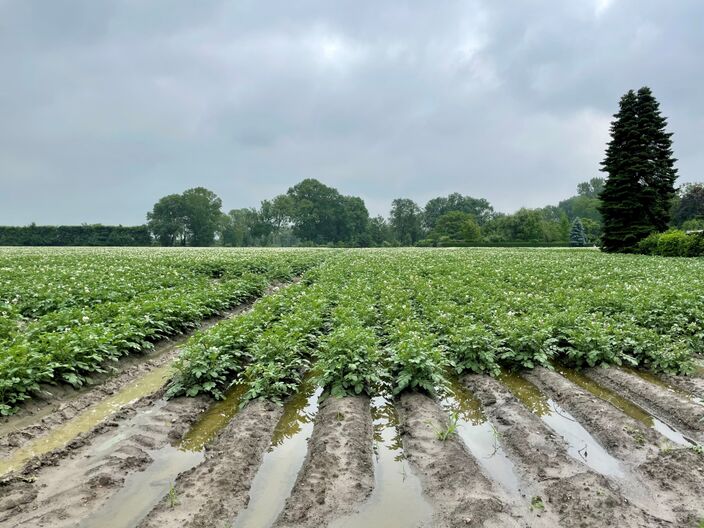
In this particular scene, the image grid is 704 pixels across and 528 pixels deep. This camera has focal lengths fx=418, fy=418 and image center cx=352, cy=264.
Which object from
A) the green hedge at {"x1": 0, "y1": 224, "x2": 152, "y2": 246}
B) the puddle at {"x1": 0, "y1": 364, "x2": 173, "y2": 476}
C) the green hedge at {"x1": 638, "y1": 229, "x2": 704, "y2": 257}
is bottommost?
the puddle at {"x1": 0, "y1": 364, "x2": 173, "y2": 476}

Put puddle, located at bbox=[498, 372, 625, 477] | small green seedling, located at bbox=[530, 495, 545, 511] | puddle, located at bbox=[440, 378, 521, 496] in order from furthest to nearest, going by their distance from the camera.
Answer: puddle, located at bbox=[498, 372, 625, 477]
puddle, located at bbox=[440, 378, 521, 496]
small green seedling, located at bbox=[530, 495, 545, 511]

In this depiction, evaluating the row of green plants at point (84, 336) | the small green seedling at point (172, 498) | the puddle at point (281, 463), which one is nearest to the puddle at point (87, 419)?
the row of green plants at point (84, 336)

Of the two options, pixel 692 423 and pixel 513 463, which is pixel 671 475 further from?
pixel 692 423

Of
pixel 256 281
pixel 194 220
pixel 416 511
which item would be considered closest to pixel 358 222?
pixel 194 220

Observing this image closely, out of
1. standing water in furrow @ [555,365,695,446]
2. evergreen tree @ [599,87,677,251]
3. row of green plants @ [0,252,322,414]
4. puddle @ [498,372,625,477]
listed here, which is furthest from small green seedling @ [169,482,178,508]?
evergreen tree @ [599,87,677,251]

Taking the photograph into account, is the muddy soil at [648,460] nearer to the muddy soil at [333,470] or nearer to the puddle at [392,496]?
the puddle at [392,496]

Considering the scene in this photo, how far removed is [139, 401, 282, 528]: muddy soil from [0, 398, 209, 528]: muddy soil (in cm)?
67

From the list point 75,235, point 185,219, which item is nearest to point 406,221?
point 185,219

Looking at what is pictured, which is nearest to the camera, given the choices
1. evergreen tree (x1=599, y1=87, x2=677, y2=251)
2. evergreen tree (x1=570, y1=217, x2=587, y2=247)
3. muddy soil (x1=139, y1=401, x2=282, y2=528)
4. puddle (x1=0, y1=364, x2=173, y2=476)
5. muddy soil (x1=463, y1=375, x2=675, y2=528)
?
muddy soil (x1=463, y1=375, x2=675, y2=528)

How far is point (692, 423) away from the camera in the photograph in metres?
5.21

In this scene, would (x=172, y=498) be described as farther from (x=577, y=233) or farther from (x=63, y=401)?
(x=577, y=233)

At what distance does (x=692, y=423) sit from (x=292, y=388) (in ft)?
17.6

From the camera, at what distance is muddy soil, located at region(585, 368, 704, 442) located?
5.21 metres

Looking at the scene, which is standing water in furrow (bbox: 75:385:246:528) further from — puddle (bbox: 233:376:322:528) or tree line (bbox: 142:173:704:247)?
tree line (bbox: 142:173:704:247)
